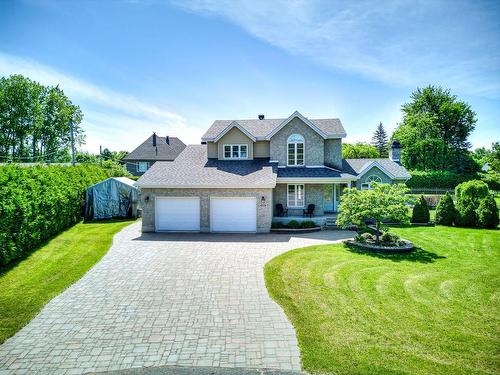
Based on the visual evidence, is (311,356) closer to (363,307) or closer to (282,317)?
(282,317)

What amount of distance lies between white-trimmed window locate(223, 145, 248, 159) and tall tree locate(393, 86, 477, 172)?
49.2 metres

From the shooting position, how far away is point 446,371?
586 centimetres

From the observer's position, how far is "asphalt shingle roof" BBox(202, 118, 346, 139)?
975 inches

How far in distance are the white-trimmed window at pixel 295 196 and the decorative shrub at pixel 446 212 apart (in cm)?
1057

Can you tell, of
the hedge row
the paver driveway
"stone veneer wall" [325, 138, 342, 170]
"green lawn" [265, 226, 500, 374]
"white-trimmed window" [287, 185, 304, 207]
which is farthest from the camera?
"stone veneer wall" [325, 138, 342, 170]

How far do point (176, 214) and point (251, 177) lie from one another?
5.94 m

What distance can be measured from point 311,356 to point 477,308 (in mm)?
5966

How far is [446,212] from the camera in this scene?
21812mm

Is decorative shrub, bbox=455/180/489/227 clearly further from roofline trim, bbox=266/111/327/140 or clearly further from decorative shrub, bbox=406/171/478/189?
decorative shrub, bbox=406/171/478/189

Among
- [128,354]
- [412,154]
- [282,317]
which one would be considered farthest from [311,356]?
[412,154]

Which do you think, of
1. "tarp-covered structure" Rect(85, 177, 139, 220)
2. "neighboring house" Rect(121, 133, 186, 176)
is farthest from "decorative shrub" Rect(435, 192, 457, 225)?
"neighboring house" Rect(121, 133, 186, 176)

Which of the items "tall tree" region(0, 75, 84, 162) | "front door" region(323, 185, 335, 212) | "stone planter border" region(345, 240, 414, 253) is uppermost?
"tall tree" region(0, 75, 84, 162)

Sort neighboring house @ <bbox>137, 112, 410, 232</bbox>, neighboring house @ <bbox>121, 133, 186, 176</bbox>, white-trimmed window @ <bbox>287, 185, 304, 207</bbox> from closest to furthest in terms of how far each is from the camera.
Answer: neighboring house @ <bbox>137, 112, 410, 232</bbox>
white-trimmed window @ <bbox>287, 185, 304, 207</bbox>
neighboring house @ <bbox>121, 133, 186, 176</bbox>

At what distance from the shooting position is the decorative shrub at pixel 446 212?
21.7 m
